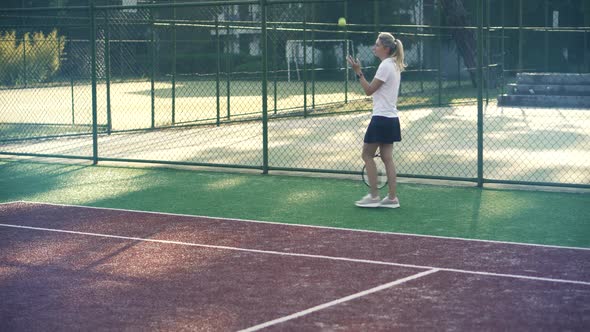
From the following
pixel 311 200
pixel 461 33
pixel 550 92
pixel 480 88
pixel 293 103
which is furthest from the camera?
pixel 461 33

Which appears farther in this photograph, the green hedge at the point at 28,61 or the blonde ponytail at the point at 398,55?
the green hedge at the point at 28,61

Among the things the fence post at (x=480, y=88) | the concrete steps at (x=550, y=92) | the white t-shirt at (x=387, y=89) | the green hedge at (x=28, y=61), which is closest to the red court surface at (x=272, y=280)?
the white t-shirt at (x=387, y=89)

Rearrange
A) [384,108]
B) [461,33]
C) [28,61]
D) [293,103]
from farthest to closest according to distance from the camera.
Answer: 1. [28,61]
2. [461,33]
3. [293,103]
4. [384,108]

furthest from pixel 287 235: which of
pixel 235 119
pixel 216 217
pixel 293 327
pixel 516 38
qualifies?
pixel 516 38

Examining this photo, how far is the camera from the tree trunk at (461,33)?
35.0m

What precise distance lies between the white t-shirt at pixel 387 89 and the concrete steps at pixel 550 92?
17.9 metres

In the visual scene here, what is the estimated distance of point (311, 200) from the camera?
38.4 feet

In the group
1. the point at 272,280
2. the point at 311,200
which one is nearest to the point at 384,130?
the point at 311,200

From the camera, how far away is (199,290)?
7.39 m

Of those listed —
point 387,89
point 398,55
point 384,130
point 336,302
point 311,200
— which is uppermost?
point 398,55

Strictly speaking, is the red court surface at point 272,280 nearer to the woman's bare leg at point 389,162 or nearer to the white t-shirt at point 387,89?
the woman's bare leg at point 389,162

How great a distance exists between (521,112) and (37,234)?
1806 cm

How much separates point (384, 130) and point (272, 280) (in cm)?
334

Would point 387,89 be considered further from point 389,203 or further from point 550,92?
point 550,92
